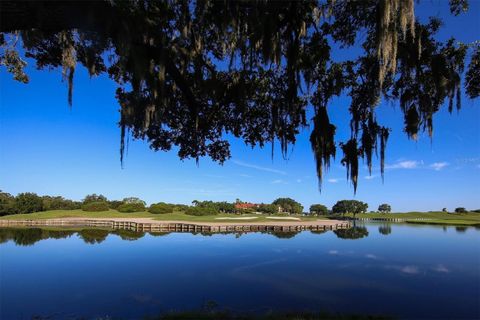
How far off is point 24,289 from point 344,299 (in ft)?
48.8

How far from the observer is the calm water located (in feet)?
43.5

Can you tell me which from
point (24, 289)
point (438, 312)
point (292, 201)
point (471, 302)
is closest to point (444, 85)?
point (438, 312)

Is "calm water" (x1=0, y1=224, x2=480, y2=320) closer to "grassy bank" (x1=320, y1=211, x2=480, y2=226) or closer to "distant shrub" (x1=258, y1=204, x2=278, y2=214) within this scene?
"grassy bank" (x1=320, y1=211, x2=480, y2=226)

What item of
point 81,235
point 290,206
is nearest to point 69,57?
point 81,235

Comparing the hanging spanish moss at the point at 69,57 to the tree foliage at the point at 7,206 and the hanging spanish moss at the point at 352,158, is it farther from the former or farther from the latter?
the tree foliage at the point at 7,206

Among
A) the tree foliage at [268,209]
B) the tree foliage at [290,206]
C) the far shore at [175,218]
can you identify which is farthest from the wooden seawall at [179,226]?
the tree foliage at [290,206]

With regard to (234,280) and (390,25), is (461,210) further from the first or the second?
(390,25)

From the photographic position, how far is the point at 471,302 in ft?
46.6

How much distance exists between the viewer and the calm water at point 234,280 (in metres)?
13.2

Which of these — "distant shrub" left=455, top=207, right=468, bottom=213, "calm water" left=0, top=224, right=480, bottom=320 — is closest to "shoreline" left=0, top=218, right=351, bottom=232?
"calm water" left=0, top=224, right=480, bottom=320

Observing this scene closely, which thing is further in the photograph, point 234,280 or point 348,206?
point 348,206

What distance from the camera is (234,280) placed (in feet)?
59.2

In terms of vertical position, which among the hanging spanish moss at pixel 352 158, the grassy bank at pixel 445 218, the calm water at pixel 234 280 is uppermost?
the hanging spanish moss at pixel 352 158

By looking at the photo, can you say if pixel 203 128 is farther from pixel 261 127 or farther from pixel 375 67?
pixel 375 67
